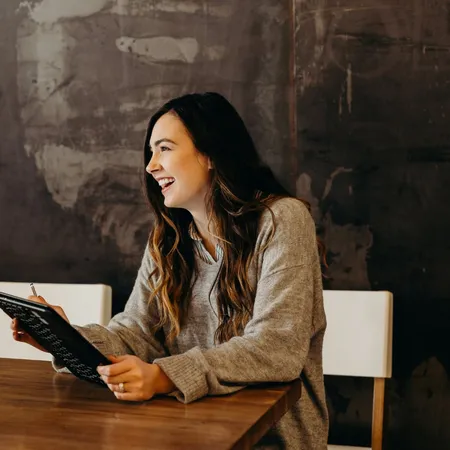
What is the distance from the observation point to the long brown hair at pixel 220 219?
173 centimetres

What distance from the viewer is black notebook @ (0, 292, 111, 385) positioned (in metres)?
1.33

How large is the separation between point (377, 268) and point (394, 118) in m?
0.48

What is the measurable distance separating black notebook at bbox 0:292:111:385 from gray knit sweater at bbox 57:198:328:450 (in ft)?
0.42

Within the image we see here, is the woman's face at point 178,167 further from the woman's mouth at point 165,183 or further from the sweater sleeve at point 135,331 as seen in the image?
the sweater sleeve at point 135,331

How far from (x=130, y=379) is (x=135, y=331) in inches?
16.9

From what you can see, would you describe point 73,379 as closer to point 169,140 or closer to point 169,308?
point 169,308

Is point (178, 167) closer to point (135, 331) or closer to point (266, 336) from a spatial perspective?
point (135, 331)

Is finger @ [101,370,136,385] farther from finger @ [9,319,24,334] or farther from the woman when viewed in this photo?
finger @ [9,319,24,334]

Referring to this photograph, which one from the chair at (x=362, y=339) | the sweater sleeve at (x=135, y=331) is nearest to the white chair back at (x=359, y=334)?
the chair at (x=362, y=339)

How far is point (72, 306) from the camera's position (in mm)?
2512

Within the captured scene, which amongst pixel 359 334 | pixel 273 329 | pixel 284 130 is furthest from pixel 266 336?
pixel 284 130

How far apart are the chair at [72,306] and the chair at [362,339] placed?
726 millimetres

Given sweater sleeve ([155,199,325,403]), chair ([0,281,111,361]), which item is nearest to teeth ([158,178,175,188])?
sweater sleeve ([155,199,325,403])

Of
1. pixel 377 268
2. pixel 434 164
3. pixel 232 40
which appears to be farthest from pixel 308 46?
pixel 377 268
